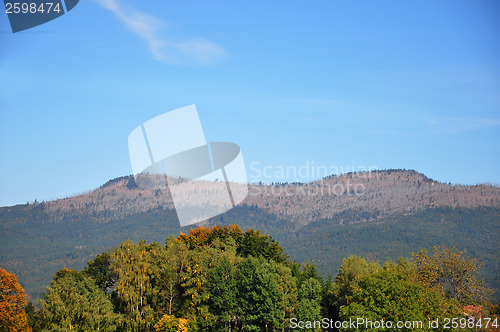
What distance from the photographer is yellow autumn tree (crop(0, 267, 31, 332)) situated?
60.0 meters

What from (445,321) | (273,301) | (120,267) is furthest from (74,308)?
(445,321)

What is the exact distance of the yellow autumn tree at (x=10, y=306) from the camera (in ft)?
197

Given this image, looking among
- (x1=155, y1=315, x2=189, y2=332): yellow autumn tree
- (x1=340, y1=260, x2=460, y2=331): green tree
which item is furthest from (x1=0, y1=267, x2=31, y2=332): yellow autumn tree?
(x1=340, y1=260, x2=460, y2=331): green tree

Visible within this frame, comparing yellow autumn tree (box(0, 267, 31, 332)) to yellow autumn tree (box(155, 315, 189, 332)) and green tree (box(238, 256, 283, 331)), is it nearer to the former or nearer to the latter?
yellow autumn tree (box(155, 315, 189, 332))

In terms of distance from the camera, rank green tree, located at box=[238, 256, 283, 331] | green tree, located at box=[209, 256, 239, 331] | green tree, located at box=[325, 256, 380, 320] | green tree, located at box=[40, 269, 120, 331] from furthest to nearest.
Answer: green tree, located at box=[325, 256, 380, 320]
green tree, located at box=[209, 256, 239, 331]
green tree, located at box=[238, 256, 283, 331]
green tree, located at box=[40, 269, 120, 331]

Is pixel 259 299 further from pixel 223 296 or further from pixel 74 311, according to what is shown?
pixel 74 311

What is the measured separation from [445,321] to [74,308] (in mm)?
37018

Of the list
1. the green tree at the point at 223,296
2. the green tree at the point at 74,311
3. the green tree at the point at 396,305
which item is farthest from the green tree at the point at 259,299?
the green tree at the point at 74,311

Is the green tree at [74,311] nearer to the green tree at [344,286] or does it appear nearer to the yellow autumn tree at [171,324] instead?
the yellow autumn tree at [171,324]

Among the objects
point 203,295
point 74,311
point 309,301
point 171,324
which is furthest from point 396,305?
point 74,311

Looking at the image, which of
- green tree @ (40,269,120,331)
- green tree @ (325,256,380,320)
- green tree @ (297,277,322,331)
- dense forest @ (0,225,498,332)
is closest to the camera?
green tree @ (40,269,120,331)

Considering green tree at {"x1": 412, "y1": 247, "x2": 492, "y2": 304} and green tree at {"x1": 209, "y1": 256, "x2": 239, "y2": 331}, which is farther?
green tree at {"x1": 209, "y1": 256, "x2": 239, "y2": 331}

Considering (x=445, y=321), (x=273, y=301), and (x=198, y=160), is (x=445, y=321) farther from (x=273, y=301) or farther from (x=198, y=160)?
(x=198, y=160)

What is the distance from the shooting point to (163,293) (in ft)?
223
